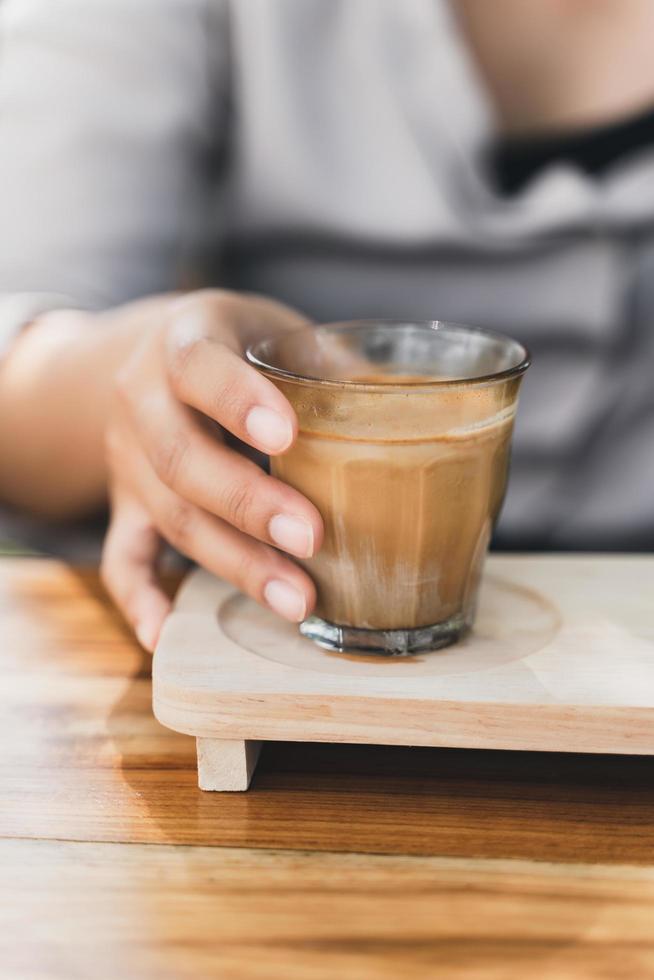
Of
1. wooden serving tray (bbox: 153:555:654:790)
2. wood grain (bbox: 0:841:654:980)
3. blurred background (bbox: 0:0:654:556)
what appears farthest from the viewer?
blurred background (bbox: 0:0:654:556)

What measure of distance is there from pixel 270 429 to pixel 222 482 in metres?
0.08

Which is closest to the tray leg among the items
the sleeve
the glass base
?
the glass base

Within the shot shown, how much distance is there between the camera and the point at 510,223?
1.12 metres

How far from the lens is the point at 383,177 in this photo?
1152 millimetres

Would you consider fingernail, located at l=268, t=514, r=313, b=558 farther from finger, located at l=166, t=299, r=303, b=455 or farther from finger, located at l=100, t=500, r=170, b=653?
finger, located at l=100, t=500, r=170, b=653

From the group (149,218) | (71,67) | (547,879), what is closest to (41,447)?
(149,218)

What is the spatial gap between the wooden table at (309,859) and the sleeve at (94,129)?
674mm

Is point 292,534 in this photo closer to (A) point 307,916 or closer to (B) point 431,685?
(B) point 431,685

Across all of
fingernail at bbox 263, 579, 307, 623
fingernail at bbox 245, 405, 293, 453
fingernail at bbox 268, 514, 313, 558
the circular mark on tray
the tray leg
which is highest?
fingernail at bbox 245, 405, 293, 453

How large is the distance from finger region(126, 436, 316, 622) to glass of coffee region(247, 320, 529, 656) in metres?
0.02

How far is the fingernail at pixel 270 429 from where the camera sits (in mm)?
→ 593

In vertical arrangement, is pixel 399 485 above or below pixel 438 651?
above

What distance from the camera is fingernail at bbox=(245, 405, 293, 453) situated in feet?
1.95

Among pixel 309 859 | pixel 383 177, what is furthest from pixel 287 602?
pixel 383 177
